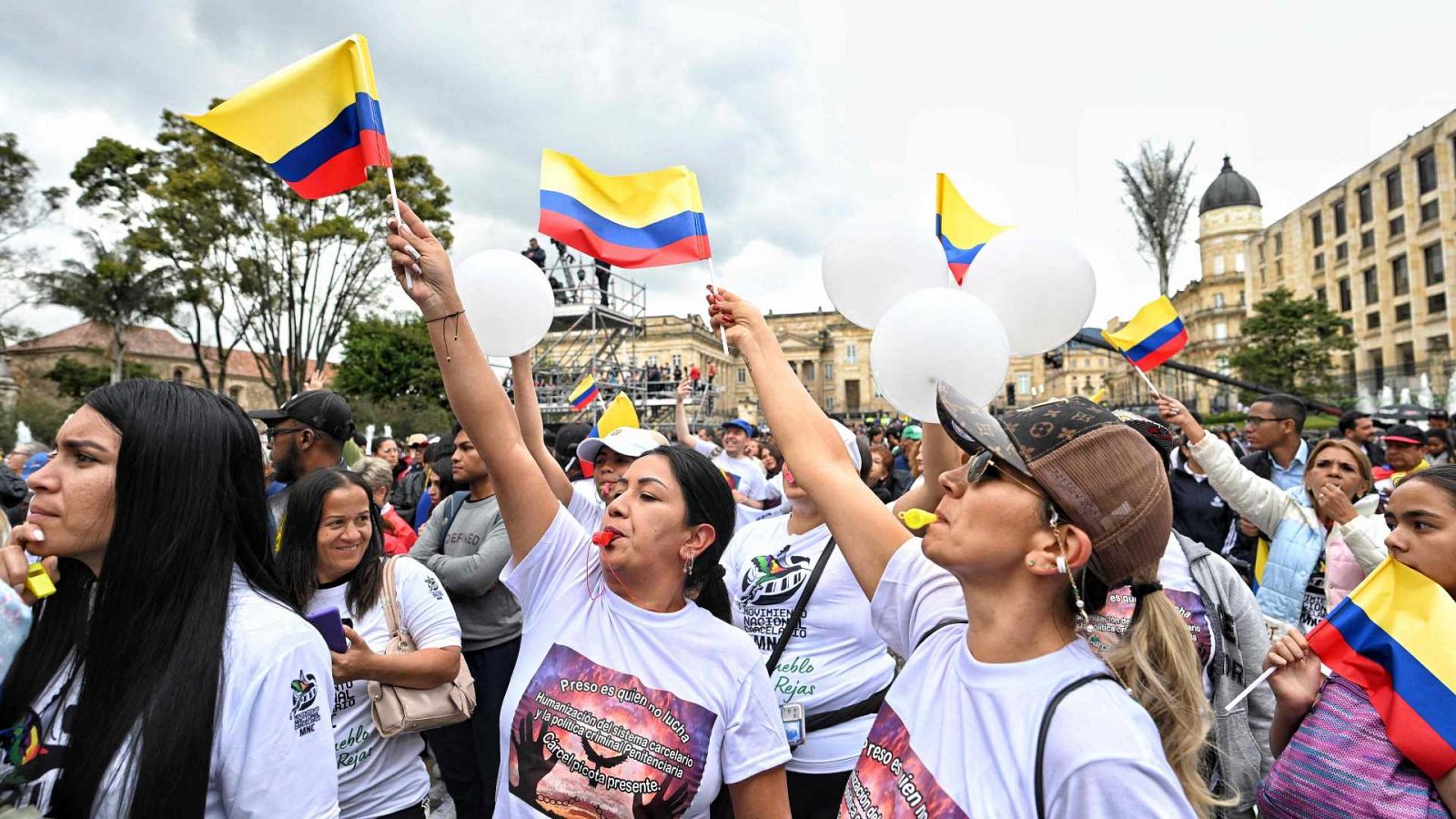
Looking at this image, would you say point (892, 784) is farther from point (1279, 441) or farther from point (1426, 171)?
point (1426, 171)

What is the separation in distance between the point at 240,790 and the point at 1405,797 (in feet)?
8.66

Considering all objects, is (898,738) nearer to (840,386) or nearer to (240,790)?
(240,790)

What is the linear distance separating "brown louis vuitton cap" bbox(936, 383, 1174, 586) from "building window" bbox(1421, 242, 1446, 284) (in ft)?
169

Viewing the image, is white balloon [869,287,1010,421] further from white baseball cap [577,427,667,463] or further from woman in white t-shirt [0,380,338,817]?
woman in white t-shirt [0,380,338,817]

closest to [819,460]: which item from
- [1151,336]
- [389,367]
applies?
[1151,336]

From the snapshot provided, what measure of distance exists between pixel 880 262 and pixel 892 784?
2.00 meters

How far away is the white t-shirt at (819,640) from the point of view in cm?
301

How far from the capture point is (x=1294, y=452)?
225 inches

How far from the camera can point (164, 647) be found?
62.3 inches

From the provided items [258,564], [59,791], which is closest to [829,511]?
[258,564]

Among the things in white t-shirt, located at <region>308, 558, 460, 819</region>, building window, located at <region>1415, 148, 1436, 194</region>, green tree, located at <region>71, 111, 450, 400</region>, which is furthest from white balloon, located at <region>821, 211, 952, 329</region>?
building window, located at <region>1415, 148, 1436, 194</region>

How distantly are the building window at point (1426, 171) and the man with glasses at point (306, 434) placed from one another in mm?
52847

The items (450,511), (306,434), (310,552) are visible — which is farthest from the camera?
(450,511)

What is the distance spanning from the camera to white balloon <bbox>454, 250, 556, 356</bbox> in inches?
113
